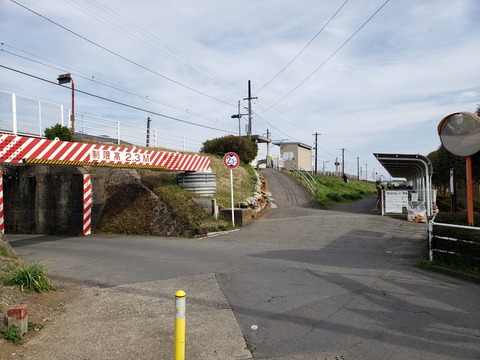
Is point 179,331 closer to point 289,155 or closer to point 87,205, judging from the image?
point 87,205

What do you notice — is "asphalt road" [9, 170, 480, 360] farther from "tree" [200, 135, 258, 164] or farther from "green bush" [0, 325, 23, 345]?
"tree" [200, 135, 258, 164]

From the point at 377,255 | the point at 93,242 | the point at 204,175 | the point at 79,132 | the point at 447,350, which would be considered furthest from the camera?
the point at 79,132

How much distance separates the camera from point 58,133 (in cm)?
1733

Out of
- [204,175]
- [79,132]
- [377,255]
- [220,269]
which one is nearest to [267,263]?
[220,269]

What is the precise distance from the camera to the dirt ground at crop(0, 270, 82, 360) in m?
4.49

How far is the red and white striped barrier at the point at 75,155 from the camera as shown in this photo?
1009 cm

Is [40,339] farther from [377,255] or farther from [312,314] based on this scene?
[377,255]

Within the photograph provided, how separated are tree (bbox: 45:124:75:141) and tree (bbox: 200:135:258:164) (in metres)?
13.0

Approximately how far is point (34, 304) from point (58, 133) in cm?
1319

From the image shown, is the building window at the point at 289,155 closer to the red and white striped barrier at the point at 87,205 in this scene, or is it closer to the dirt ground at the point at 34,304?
the red and white striped barrier at the point at 87,205

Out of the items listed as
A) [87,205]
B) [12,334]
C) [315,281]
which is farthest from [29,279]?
[87,205]

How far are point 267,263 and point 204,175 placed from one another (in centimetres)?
912

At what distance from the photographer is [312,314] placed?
5.58 meters

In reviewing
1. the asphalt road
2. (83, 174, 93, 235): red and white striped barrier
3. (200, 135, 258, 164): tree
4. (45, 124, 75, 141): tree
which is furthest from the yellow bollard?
(200, 135, 258, 164): tree
